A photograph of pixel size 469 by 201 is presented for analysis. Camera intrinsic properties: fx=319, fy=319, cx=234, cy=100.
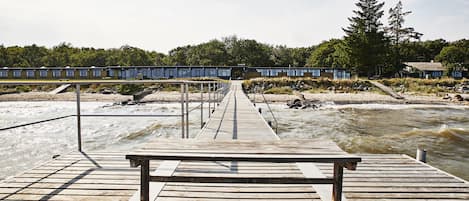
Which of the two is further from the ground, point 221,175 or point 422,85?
point 422,85

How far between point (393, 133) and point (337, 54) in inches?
1165

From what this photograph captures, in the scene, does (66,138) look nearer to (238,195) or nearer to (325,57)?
(238,195)

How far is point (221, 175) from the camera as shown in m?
2.16

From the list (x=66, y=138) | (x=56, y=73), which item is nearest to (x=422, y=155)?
(x=66, y=138)

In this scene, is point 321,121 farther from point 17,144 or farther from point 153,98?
point 153,98

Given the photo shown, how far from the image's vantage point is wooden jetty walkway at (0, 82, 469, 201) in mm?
2428

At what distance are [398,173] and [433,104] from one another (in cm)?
2123

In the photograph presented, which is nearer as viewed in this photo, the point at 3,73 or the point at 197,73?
the point at 197,73

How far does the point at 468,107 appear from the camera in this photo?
64.0 ft

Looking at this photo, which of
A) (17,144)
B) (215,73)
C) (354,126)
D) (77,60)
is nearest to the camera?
(17,144)

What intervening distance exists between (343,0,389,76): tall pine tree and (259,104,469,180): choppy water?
19340 mm

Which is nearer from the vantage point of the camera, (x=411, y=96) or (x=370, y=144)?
(x=370, y=144)

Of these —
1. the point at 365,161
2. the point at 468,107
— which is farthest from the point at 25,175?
the point at 468,107

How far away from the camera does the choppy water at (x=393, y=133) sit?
7.43 m
